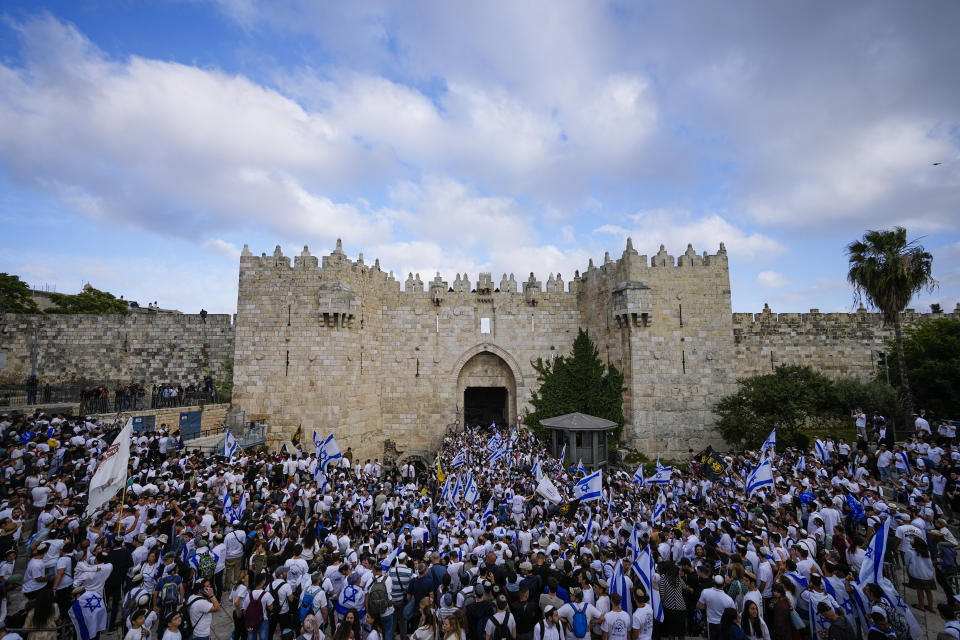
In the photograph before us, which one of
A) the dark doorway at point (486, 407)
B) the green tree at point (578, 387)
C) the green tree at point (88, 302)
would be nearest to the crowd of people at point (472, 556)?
the green tree at point (578, 387)

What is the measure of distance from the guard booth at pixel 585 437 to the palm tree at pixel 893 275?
390 inches

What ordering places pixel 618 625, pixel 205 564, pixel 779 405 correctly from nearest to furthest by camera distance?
pixel 618 625 < pixel 205 564 < pixel 779 405

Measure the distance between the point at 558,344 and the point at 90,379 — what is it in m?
24.4

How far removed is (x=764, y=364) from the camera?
73.7ft

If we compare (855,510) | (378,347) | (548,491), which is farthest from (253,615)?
(378,347)

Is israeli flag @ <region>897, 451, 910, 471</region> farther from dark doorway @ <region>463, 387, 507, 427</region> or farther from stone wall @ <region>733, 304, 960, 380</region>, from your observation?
dark doorway @ <region>463, 387, 507, 427</region>

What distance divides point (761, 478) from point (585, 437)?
8.07 metres

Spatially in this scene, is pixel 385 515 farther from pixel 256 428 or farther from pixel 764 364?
pixel 764 364

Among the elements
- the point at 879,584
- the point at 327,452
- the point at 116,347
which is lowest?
the point at 879,584

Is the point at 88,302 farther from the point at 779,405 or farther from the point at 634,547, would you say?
the point at 779,405

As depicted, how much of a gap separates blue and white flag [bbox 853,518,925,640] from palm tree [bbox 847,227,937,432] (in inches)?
491

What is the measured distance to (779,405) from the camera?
17.1 metres

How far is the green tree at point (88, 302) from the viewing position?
31891 millimetres

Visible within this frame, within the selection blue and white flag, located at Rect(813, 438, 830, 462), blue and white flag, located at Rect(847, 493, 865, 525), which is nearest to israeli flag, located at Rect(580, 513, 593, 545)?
blue and white flag, located at Rect(847, 493, 865, 525)
